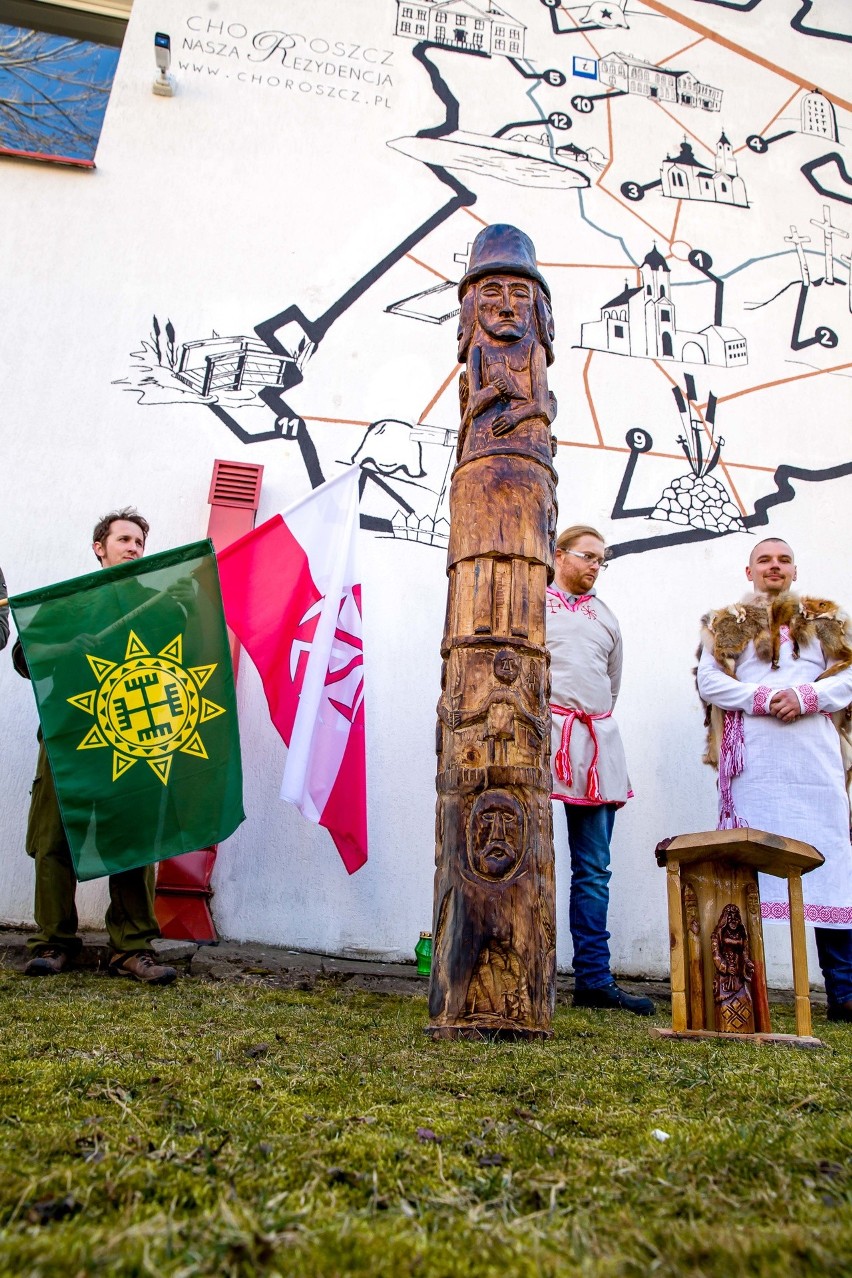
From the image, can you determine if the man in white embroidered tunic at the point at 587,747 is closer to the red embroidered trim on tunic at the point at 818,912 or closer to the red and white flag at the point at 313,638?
the red embroidered trim on tunic at the point at 818,912

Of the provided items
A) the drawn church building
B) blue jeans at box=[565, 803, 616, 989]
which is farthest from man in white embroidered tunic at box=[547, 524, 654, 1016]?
the drawn church building

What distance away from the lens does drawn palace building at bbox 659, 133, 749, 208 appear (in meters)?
5.54

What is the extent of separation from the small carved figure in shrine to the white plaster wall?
4.67 ft

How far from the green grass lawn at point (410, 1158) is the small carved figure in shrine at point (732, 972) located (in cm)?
53

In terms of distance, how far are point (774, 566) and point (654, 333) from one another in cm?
209

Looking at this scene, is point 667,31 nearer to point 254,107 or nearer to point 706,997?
point 254,107

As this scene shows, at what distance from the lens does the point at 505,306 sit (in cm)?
260

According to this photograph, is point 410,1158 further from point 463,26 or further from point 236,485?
point 463,26

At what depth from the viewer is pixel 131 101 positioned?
16.9ft

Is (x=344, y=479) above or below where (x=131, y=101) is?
below

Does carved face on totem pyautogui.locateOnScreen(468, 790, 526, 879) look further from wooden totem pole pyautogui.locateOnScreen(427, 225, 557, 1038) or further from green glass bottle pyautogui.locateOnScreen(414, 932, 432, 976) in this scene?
green glass bottle pyautogui.locateOnScreen(414, 932, 432, 976)

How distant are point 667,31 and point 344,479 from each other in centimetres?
421

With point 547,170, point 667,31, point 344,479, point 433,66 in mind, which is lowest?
point 344,479

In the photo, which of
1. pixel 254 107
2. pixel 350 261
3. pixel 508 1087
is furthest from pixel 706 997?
pixel 254 107
